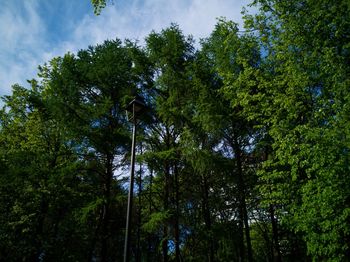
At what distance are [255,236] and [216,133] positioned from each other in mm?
25238

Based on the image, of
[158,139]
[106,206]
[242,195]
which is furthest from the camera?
[158,139]

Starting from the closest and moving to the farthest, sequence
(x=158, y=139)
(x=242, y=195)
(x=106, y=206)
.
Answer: (x=242, y=195), (x=106, y=206), (x=158, y=139)

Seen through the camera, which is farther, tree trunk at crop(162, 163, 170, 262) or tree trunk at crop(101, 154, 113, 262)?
Result: tree trunk at crop(101, 154, 113, 262)

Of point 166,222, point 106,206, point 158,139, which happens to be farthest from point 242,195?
point 106,206

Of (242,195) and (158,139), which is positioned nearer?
(242,195)

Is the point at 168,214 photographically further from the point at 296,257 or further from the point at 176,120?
the point at 296,257

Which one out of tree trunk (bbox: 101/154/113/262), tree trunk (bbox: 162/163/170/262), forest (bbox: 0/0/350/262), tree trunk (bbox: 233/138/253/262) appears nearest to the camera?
forest (bbox: 0/0/350/262)

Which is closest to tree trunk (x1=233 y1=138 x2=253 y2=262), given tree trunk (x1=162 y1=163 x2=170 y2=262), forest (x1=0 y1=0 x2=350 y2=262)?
forest (x1=0 y1=0 x2=350 y2=262)

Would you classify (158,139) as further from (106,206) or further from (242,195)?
(242,195)

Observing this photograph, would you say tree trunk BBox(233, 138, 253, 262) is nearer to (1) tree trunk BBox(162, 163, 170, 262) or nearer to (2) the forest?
(2) the forest

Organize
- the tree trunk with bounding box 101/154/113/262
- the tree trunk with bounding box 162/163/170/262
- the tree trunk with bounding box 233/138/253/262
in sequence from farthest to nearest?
the tree trunk with bounding box 101/154/113/262, the tree trunk with bounding box 162/163/170/262, the tree trunk with bounding box 233/138/253/262

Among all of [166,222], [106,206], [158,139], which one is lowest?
→ [166,222]

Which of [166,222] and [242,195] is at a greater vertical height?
[242,195]

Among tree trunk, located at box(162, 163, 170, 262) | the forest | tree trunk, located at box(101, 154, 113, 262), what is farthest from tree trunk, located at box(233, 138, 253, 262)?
tree trunk, located at box(101, 154, 113, 262)
